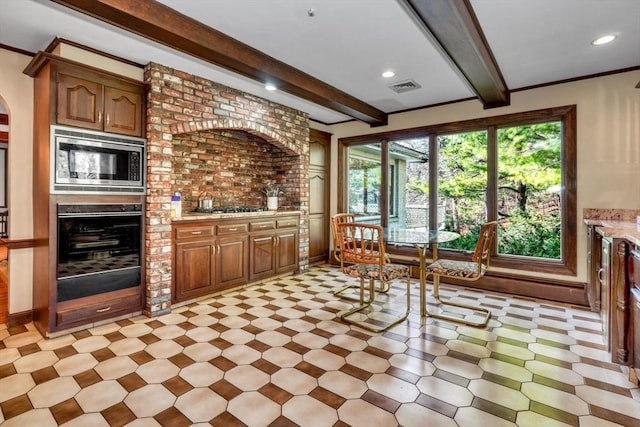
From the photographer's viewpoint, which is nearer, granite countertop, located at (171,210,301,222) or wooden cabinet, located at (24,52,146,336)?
wooden cabinet, located at (24,52,146,336)

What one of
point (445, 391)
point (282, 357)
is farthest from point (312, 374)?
point (445, 391)

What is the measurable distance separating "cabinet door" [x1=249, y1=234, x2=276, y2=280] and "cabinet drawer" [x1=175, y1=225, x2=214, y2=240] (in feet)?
2.24

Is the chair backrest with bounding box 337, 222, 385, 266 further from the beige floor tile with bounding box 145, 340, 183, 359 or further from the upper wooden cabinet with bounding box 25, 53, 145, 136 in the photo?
the upper wooden cabinet with bounding box 25, 53, 145, 136

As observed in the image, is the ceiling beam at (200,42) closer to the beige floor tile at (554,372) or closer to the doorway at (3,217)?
the doorway at (3,217)

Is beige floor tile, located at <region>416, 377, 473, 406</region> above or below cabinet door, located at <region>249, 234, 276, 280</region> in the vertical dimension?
below

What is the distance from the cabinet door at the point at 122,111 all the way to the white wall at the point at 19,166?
703mm

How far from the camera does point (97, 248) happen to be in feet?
9.50

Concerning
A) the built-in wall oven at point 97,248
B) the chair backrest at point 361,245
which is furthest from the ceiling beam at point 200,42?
the chair backrest at point 361,245

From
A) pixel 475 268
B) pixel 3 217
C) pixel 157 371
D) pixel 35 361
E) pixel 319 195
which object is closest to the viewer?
pixel 157 371

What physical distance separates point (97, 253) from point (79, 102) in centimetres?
133

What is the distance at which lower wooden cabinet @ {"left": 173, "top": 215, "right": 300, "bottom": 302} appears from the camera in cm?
348

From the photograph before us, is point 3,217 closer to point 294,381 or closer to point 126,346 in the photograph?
point 126,346

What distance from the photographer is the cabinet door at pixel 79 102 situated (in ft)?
8.77

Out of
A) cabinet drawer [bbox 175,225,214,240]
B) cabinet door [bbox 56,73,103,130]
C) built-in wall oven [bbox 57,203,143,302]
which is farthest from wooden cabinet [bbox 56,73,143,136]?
cabinet drawer [bbox 175,225,214,240]
